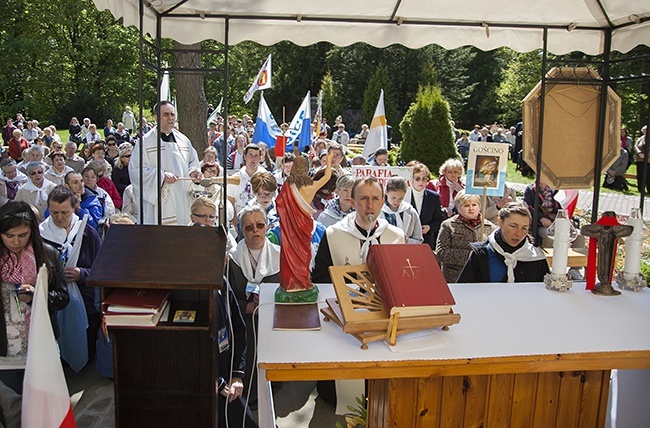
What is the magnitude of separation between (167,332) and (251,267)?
94 centimetres

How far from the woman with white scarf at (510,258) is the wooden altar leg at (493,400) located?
120 cm

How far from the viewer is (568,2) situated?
377cm

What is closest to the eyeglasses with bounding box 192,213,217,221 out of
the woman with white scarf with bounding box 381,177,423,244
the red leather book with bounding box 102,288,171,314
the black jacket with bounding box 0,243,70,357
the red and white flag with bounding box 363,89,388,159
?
the black jacket with bounding box 0,243,70,357

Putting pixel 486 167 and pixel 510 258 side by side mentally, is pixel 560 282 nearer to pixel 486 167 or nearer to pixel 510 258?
pixel 510 258

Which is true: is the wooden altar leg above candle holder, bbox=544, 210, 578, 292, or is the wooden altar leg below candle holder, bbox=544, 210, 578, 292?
below

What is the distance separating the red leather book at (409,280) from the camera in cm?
229

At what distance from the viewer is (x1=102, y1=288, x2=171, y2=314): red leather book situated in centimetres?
267

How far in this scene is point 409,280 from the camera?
2.36 meters

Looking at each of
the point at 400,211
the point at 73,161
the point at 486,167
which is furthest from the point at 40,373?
the point at 73,161

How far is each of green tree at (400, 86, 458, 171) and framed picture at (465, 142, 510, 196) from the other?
36.7ft

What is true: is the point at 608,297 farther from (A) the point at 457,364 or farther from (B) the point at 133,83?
(B) the point at 133,83

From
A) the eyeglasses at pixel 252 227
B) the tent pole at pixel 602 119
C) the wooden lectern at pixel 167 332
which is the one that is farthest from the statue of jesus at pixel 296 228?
the tent pole at pixel 602 119

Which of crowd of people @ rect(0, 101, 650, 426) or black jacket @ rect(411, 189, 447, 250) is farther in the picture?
black jacket @ rect(411, 189, 447, 250)

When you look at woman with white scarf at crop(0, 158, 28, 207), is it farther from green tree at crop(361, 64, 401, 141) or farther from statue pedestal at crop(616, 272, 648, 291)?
green tree at crop(361, 64, 401, 141)
